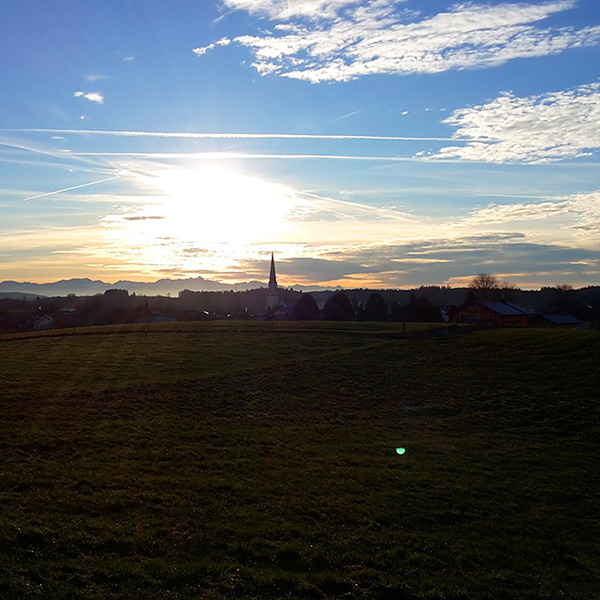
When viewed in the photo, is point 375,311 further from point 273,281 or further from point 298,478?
point 298,478

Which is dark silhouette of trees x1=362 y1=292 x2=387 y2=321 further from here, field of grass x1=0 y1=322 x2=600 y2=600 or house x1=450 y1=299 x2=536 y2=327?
field of grass x1=0 y1=322 x2=600 y2=600

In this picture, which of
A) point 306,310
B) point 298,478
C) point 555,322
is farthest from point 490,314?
point 298,478

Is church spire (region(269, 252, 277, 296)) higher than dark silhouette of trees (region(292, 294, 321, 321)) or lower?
higher

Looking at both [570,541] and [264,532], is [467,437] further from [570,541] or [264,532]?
[264,532]

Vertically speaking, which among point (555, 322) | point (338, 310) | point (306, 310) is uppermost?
point (306, 310)

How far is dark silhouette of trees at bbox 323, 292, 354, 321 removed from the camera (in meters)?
110

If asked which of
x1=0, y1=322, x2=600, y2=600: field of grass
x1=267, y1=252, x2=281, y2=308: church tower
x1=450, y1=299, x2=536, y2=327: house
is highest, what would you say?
x1=267, y1=252, x2=281, y2=308: church tower

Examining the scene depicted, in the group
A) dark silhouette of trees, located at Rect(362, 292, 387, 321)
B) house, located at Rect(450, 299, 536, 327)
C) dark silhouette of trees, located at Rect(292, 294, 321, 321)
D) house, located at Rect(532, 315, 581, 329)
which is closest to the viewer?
house, located at Rect(450, 299, 536, 327)

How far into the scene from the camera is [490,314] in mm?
78188

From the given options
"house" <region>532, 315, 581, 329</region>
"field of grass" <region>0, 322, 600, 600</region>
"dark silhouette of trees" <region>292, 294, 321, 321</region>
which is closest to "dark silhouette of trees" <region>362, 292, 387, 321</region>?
"dark silhouette of trees" <region>292, 294, 321, 321</region>

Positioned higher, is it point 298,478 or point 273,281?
point 273,281

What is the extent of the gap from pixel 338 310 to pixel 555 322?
141 ft

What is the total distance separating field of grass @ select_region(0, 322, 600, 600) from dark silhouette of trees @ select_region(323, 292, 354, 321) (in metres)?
65.5

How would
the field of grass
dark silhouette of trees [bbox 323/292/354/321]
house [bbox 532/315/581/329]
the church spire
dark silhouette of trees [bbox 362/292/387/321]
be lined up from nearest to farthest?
the field of grass < house [bbox 532/315/581/329] < dark silhouette of trees [bbox 323/292/354/321] < dark silhouette of trees [bbox 362/292/387/321] < the church spire
